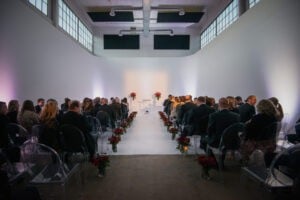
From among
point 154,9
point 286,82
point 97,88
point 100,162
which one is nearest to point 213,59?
point 154,9

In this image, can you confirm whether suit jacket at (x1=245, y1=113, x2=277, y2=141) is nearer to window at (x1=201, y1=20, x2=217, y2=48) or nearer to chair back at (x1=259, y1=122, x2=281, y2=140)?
chair back at (x1=259, y1=122, x2=281, y2=140)

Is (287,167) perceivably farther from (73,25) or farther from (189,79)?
(189,79)

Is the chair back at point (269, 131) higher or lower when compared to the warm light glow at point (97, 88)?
lower

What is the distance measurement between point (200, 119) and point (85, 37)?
42.0 feet

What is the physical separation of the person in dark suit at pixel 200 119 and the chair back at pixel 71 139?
2396mm

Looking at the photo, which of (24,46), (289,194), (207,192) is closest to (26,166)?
(207,192)

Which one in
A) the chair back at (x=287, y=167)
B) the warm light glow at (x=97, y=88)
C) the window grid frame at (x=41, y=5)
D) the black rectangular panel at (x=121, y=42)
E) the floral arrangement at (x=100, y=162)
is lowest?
the floral arrangement at (x=100, y=162)

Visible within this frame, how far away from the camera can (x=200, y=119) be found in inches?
231

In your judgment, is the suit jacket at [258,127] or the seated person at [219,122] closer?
the suit jacket at [258,127]

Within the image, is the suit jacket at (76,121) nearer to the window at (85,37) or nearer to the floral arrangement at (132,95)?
the window at (85,37)

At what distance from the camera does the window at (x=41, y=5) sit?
9.08 m

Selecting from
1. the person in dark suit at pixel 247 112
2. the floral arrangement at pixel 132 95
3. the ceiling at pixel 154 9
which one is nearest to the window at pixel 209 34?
the ceiling at pixel 154 9

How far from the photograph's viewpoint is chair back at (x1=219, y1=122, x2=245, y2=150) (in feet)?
13.9

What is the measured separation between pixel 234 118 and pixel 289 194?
198cm
